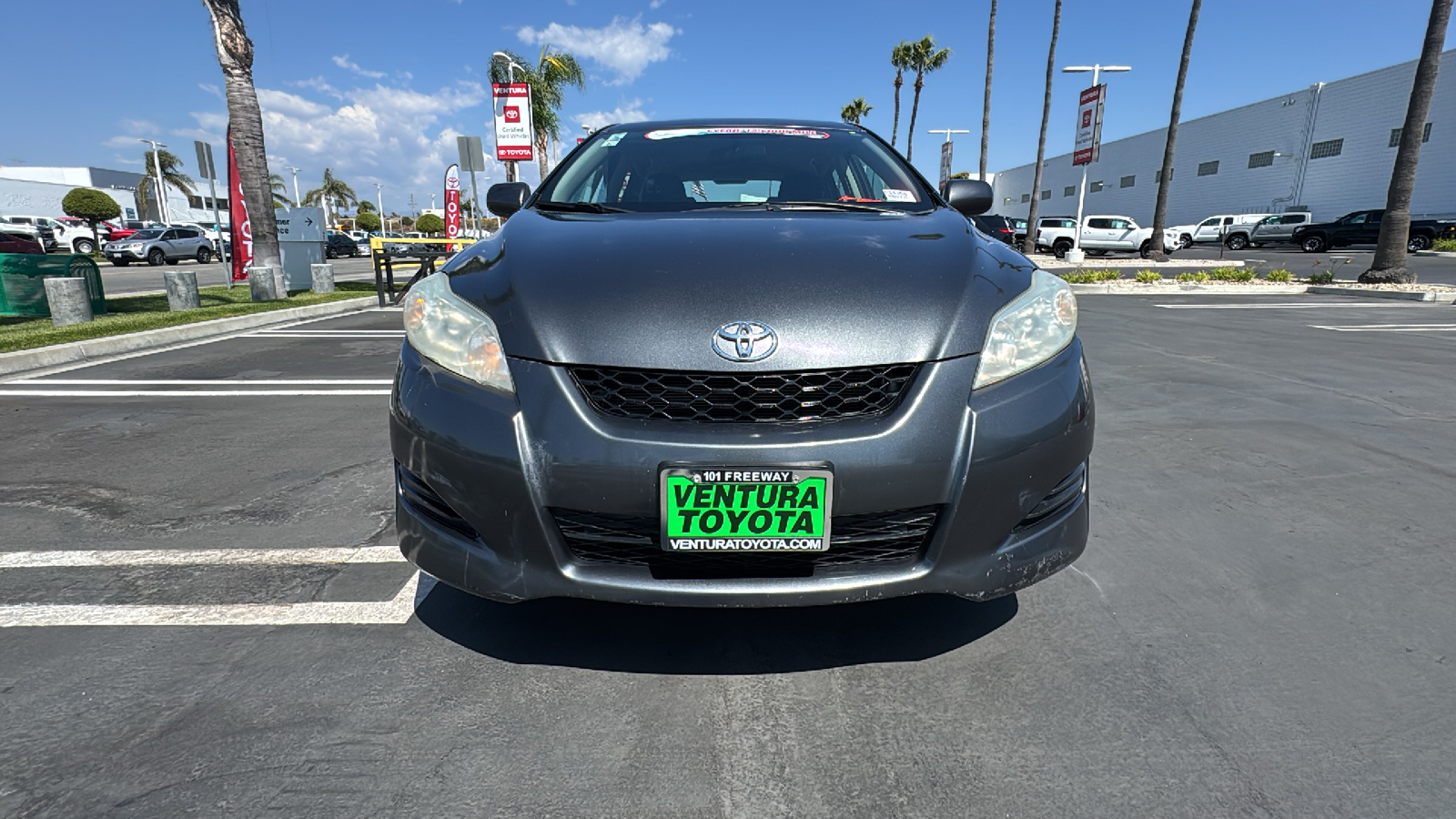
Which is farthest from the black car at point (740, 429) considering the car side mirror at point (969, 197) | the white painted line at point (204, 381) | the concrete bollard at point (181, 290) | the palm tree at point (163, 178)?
the palm tree at point (163, 178)

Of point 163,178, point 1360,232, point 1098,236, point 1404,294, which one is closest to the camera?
point 1404,294

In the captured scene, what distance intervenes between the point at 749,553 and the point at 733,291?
58 cm

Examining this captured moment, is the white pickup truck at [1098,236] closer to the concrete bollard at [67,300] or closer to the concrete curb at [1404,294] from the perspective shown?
the concrete curb at [1404,294]

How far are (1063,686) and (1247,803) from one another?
425mm

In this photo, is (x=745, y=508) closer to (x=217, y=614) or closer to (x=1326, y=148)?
(x=217, y=614)

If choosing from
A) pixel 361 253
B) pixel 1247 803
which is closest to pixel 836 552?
pixel 1247 803

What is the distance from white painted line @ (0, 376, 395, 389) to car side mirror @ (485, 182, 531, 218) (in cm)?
288

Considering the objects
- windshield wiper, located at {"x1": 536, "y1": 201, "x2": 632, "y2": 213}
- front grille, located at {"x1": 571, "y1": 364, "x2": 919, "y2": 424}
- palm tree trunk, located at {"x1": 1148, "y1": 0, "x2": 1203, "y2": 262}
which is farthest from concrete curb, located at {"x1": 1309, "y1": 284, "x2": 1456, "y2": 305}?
front grille, located at {"x1": 571, "y1": 364, "x2": 919, "y2": 424}

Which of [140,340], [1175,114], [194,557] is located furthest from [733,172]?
[1175,114]

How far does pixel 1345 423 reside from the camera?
409 centimetres

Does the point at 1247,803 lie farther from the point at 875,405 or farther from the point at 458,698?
the point at 458,698

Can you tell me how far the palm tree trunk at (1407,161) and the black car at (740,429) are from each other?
15.4m

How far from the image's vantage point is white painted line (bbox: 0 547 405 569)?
7.99 feet

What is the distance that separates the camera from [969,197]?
9.33 feet
